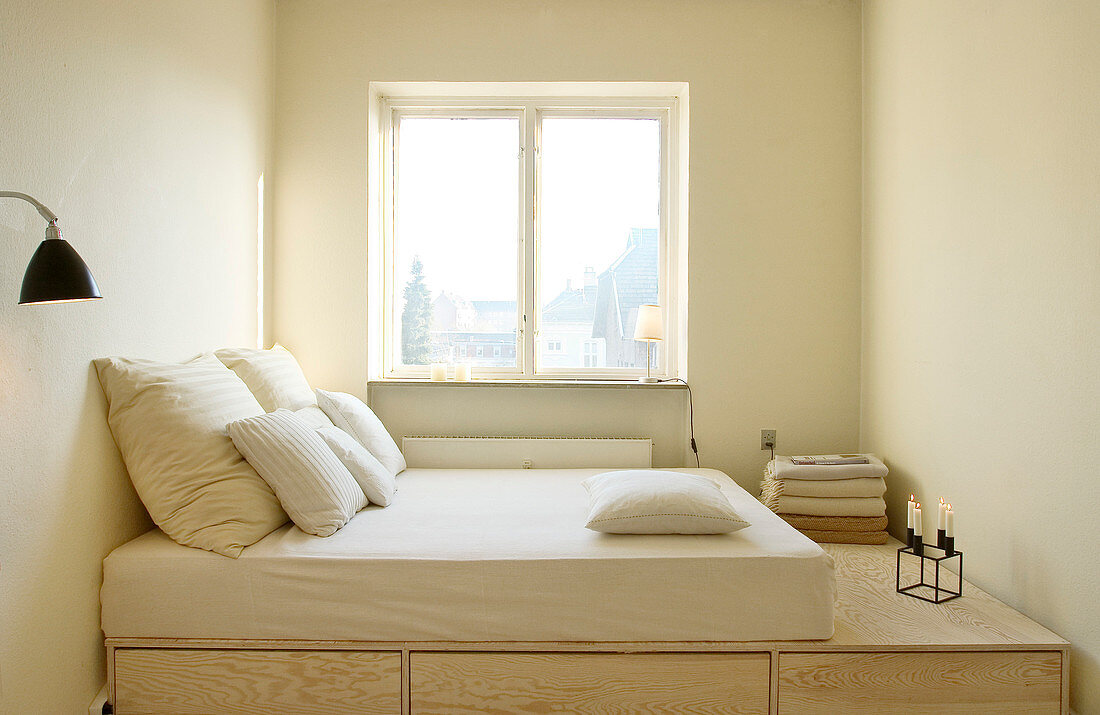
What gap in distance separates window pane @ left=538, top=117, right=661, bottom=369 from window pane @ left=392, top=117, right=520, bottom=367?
0.56ft

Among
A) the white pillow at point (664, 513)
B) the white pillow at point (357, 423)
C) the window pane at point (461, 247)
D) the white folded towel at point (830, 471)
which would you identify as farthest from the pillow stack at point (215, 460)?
the white folded towel at point (830, 471)

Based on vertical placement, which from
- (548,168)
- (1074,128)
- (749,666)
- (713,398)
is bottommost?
(749,666)

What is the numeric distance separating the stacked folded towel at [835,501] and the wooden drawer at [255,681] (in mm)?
1758

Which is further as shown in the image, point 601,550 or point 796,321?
point 796,321

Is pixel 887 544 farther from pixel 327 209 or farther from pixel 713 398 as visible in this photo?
pixel 327 209

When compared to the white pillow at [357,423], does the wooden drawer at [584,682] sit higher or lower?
lower

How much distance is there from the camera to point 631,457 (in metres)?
3.31

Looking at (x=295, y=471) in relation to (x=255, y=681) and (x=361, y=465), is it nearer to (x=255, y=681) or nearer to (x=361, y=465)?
(x=361, y=465)

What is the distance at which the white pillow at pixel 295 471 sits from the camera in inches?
82.2

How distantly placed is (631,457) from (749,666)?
1422 millimetres

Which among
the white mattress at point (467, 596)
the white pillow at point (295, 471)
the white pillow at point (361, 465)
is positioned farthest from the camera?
the white pillow at point (361, 465)

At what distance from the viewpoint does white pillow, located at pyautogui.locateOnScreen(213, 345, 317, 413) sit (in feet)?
→ 8.50

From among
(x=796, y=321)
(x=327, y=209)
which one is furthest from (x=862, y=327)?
(x=327, y=209)

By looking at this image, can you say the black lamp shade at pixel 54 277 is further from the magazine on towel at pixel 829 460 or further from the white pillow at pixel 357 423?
the magazine on towel at pixel 829 460
